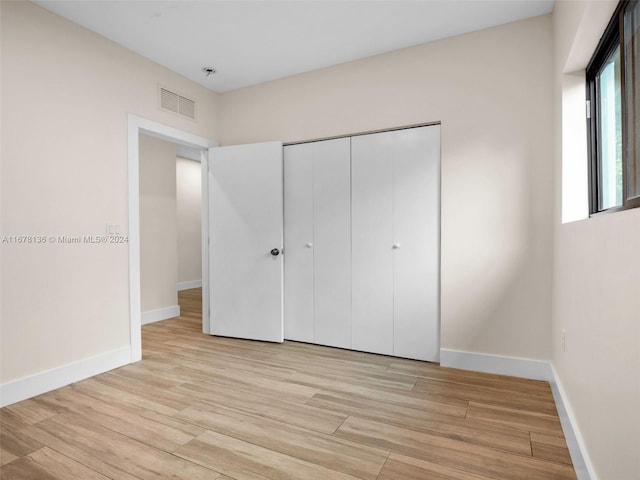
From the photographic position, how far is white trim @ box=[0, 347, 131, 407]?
7.63ft

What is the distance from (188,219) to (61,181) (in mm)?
4626

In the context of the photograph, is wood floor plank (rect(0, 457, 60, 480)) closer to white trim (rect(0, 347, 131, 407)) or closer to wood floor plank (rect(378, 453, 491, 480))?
white trim (rect(0, 347, 131, 407))

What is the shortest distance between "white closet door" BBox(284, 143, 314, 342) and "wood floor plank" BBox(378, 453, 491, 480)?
191 cm

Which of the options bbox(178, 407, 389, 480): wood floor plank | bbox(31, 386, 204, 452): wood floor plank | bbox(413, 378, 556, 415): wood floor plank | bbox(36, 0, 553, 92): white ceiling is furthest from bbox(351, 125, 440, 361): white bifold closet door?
bbox(31, 386, 204, 452): wood floor plank

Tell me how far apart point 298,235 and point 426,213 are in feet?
4.13

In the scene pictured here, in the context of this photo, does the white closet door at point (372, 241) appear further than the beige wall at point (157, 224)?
No

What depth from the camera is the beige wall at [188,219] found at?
275 inches

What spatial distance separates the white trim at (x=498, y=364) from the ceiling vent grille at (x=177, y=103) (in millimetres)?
3259

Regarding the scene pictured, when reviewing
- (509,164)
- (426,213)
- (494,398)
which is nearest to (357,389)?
(494,398)

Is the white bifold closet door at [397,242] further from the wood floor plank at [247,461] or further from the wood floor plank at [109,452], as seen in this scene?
the wood floor plank at [109,452]

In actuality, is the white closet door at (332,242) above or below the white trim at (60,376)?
above

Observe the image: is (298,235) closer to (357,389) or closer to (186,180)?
(357,389)

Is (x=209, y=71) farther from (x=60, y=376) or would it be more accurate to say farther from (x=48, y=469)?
(x=48, y=469)

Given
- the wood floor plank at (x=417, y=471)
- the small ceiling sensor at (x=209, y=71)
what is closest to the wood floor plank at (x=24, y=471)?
the wood floor plank at (x=417, y=471)
